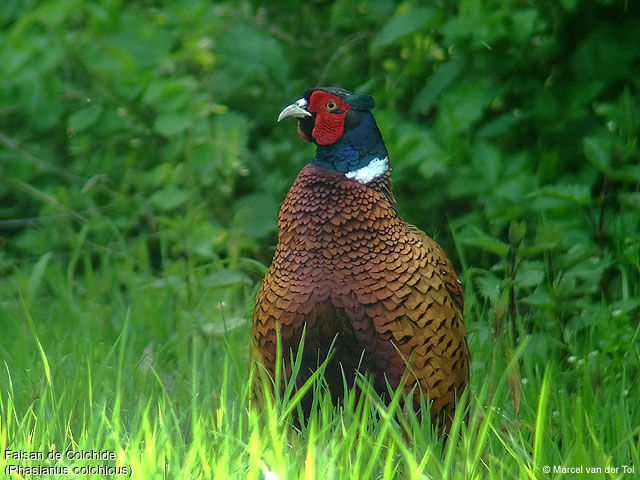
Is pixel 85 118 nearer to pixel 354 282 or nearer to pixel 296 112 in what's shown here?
pixel 296 112

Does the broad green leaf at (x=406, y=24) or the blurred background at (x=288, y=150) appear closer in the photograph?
the blurred background at (x=288, y=150)

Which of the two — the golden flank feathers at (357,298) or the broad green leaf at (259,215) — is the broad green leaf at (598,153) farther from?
the broad green leaf at (259,215)

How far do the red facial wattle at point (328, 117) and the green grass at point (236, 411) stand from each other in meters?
0.65

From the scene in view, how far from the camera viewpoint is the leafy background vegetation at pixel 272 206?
8.12 feet

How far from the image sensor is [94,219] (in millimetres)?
4449

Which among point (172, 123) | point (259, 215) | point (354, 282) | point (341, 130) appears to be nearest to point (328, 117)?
point (341, 130)

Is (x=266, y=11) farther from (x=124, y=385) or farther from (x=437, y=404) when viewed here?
(x=437, y=404)

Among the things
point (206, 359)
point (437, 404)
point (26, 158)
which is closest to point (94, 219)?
point (26, 158)

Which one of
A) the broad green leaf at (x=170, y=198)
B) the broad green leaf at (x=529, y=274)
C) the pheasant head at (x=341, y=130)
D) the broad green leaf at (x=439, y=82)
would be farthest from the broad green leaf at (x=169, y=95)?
the broad green leaf at (x=529, y=274)

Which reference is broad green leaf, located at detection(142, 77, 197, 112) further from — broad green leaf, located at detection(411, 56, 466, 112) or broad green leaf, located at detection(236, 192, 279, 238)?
broad green leaf, located at detection(411, 56, 466, 112)

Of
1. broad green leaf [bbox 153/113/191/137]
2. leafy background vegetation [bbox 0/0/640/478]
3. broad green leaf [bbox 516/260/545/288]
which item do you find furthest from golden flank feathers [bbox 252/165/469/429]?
broad green leaf [bbox 153/113/191/137]

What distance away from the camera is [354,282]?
2.46 m

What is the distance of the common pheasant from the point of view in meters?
2.46

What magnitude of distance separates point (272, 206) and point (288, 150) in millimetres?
259
